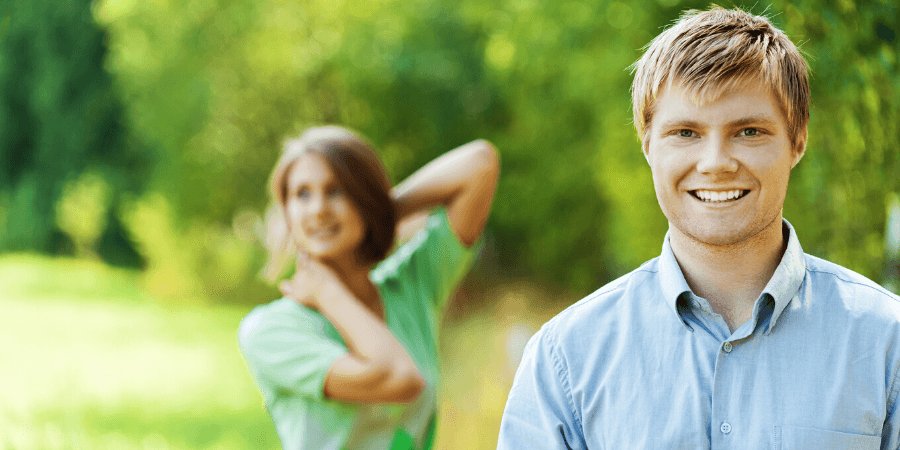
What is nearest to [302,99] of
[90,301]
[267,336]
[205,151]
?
[205,151]

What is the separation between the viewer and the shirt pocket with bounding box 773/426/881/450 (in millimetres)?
1210

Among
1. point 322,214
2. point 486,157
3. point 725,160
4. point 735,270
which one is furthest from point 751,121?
point 486,157

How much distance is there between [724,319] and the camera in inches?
51.4

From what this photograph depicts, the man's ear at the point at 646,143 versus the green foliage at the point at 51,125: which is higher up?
the green foliage at the point at 51,125

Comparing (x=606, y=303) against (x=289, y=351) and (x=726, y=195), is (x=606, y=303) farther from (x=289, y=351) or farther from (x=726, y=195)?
(x=289, y=351)

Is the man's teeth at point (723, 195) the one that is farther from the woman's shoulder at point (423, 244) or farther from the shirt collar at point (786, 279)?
the woman's shoulder at point (423, 244)

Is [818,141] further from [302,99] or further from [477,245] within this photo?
[302,99]

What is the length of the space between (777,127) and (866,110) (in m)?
1.55

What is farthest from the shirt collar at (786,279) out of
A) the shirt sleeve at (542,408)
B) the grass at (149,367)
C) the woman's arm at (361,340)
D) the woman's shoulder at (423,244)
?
the grass at (149,367)

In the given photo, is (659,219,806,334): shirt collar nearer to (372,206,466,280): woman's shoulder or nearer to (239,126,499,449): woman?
(239,126,499,449): woman

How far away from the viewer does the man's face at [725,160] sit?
4.11 ft

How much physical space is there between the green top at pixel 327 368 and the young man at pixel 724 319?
1045 mm

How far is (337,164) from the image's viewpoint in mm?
2512

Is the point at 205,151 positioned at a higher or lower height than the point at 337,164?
higher
